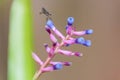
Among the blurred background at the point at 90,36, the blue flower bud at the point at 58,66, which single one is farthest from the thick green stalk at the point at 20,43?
the blurred background at the point at 90,36

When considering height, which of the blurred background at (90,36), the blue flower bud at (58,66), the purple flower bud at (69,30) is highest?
the purple flower bud at (69,30)

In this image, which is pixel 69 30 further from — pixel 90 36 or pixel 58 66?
pixel 90 36

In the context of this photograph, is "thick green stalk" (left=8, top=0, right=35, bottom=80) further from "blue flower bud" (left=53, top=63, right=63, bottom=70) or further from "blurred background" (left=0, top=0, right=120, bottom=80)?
"blurred background" (left=0, top=0, right=120, bottom=80)

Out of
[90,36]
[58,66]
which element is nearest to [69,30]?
[58,66]

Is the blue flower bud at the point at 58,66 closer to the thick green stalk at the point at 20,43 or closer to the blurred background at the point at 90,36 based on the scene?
the thick green stalk at the point at 20,43

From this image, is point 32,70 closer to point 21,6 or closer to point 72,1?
point 21,6

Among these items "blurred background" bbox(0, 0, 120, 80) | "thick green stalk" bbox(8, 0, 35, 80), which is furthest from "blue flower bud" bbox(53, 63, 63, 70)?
"blurred background" bbox(0, 0, 120, 80)
